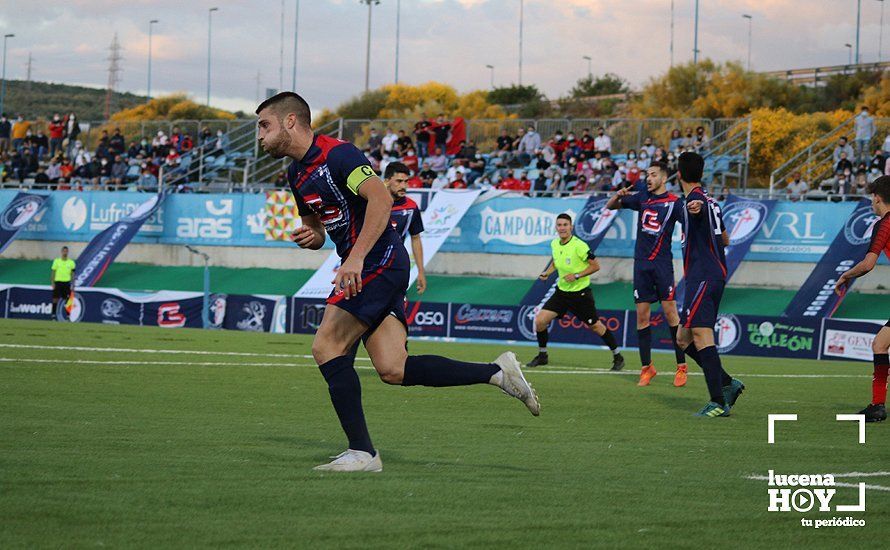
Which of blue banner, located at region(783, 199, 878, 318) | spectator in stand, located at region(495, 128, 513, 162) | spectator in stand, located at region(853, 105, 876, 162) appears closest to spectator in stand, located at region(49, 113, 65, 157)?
spectator in stand, located at region(495, 128, 513, 162)

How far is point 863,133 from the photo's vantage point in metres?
32.5

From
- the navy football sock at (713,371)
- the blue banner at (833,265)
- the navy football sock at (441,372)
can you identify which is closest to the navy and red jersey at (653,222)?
the navy football sock at (713,371)

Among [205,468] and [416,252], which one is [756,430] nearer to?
[205,468]

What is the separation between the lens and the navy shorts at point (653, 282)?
15.3 meters

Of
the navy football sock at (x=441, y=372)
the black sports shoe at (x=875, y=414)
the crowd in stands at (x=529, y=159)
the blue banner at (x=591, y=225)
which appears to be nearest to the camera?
the navy football sock at (x=441, y=372)

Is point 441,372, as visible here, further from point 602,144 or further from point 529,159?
point 529,159

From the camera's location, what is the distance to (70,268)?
3247 cm

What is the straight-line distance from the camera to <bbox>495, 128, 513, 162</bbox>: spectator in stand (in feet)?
124

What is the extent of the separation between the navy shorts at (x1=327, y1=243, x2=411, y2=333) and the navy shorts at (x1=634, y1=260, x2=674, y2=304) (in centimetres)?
849

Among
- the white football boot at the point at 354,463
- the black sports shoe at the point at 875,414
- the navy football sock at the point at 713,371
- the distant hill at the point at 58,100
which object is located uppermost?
the distant hill at the point at 58,100

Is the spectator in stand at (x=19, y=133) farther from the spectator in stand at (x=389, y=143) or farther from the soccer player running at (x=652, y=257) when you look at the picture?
the soccer player running at (x=652, y=257)

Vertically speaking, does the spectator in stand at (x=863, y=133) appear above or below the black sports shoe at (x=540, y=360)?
above

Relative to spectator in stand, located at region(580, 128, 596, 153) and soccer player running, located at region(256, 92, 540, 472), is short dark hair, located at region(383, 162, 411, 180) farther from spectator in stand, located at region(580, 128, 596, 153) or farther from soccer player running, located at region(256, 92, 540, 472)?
spectator in stand, located at region(580, 128, 596, 153)

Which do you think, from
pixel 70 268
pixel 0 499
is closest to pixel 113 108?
pixel 70 268
